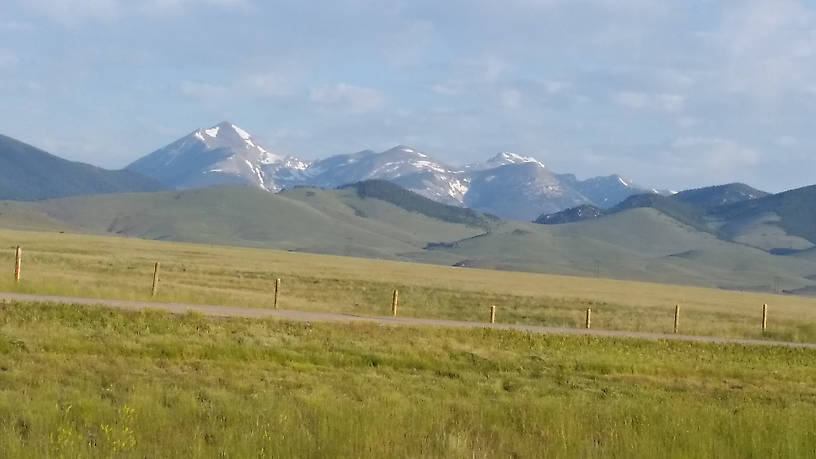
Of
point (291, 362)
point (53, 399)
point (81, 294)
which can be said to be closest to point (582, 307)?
point (81, 294)

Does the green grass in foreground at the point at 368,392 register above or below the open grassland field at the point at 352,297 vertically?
below

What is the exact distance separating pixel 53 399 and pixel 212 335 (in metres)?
11.0

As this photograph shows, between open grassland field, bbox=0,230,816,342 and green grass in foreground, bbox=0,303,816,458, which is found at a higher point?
open grassland field, bbox=0,230,816,342

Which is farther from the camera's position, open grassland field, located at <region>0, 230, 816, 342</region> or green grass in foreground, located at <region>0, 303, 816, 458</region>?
open grassland field, located at <region>0, 230, 816, 342</region>

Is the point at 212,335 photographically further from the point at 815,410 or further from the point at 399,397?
the point at 815,410

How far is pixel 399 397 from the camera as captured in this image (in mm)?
18094

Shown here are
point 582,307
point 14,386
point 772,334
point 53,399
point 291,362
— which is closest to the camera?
point 53,399

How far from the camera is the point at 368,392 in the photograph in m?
18.9

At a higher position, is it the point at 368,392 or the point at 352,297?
the point at 352,297

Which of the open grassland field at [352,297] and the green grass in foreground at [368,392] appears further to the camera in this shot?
the open grassland field at [352,297]

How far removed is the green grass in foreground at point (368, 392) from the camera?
13.5m

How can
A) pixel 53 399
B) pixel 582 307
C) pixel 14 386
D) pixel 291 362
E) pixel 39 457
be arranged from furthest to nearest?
pixel 582 307 → pixel 291 362 → pixel 14 386 → pixel 53 399 → pixel 39 457

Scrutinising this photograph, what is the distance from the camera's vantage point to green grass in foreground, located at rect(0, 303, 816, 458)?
44.4ft

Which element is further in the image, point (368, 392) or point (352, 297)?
point (352, 297)
